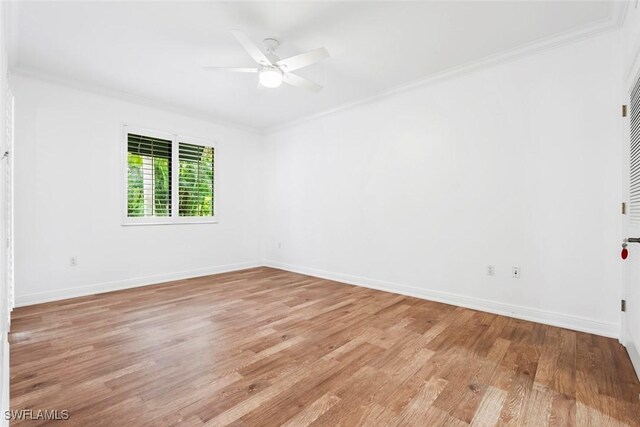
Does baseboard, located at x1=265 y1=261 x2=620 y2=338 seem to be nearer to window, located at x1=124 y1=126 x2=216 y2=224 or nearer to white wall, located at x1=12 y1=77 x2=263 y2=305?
window, located at x1=124 y1=126 x2=216 y2=224

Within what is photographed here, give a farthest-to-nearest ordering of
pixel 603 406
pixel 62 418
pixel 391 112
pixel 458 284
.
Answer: pixel 391 112 < pixel 458 284 < pixel 603 406 < pixel 62 418

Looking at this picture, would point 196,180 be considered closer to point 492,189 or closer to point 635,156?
point 492,189

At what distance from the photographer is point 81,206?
3871 mm

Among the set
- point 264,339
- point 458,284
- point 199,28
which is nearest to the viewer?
point 264,339

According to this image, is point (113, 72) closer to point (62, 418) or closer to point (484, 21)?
point (62, 418)

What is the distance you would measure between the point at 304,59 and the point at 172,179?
3.09 meters

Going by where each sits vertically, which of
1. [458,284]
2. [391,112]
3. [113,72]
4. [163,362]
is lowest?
[163,362]

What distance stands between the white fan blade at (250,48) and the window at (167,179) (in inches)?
105

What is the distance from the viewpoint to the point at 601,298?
8.61 ft

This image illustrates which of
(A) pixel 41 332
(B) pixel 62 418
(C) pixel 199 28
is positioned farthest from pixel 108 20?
(B) pixel 62 418

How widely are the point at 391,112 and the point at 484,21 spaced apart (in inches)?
61.2

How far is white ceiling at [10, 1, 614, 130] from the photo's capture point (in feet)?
8.01
